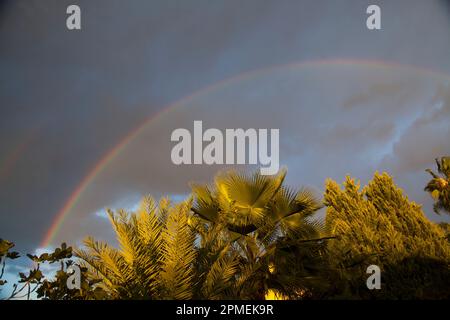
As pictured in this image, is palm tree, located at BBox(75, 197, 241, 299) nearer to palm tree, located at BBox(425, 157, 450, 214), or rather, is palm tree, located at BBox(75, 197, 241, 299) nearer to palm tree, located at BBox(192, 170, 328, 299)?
palm tree, located at BBox(192, 170, 328, 299)

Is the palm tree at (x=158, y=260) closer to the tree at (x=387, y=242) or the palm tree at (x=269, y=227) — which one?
the palm tree at (x=269, y=227)

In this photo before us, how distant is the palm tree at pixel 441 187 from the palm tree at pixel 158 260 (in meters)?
18.7

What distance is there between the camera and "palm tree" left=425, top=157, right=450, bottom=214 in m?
22.3

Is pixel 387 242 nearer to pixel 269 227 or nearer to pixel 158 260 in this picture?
pixel 269 227

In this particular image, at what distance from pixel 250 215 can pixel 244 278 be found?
1.93 meters

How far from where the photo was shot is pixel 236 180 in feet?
34.0

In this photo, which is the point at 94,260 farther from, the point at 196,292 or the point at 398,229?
the point at 398,229

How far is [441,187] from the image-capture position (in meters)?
22.9

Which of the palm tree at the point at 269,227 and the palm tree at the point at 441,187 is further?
the palm tree at the point at 441,187

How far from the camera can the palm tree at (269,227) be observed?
386 inches

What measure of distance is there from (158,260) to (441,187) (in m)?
20.5

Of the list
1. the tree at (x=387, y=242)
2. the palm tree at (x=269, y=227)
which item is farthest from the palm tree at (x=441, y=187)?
the palm tree at (x=269, y=227)
